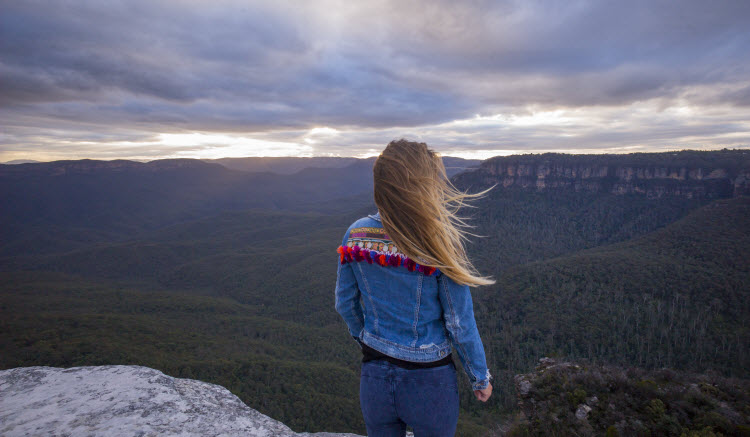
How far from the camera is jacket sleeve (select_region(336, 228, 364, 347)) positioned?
2.25m

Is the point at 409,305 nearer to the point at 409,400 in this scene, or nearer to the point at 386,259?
the point at 386,259

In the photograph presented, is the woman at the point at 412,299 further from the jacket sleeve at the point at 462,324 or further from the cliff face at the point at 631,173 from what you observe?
the cliff face at the point at 631,173

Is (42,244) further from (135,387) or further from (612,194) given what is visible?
(612,194)

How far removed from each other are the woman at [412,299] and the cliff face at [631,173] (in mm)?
72003

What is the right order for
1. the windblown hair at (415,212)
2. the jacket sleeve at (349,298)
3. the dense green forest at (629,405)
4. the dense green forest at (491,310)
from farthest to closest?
the dense green forest at (491,310)
the dense green forest at (629,405)
the jacket sleeve at (349,298)
the windblown hair at (415,212)

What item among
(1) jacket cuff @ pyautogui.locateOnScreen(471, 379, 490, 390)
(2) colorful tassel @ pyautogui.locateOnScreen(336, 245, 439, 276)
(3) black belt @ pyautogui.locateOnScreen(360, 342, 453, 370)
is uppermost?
(2) colorful tassel @ pyautogui.locateOnScreen(336, 245, 439, 276)

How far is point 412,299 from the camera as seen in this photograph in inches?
79.4

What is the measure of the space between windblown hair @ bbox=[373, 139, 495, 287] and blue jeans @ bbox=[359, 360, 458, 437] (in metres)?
0.64

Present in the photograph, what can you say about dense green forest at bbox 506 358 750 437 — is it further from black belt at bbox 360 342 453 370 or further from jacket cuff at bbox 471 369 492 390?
black belt at bbox 360 342 453 370

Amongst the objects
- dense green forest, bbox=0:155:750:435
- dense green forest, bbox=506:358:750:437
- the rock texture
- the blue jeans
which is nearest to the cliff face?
dense green forest, bbox=0:155:750:435

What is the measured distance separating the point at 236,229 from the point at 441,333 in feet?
453

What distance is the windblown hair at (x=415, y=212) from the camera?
1845 mm

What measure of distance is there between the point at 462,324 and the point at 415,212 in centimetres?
80

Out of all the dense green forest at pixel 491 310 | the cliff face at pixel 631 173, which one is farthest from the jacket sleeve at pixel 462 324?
the cliff face at pixel 631 173
